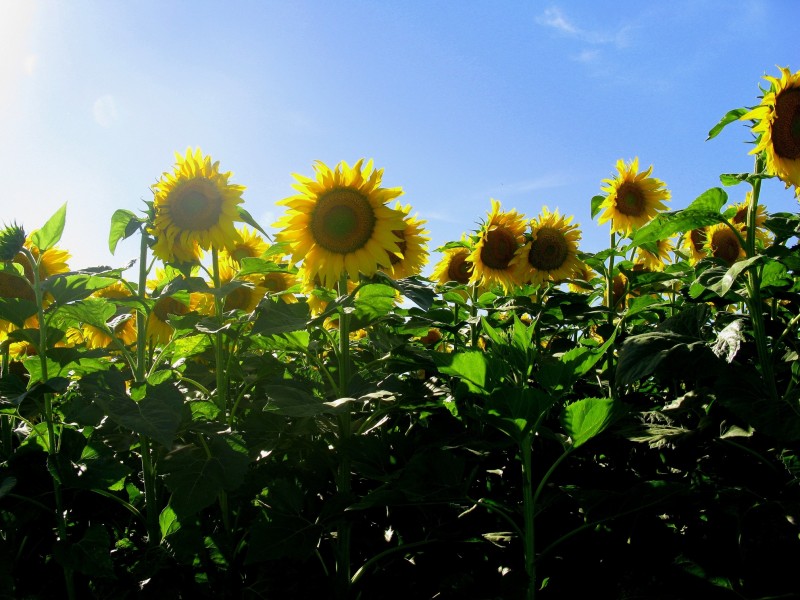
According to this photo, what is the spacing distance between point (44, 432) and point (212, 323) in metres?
0.69

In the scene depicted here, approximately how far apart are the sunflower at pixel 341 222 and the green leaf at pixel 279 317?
17.3 inches

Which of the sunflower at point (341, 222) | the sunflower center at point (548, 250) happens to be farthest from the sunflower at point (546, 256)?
the sunflower at point (341, 222)

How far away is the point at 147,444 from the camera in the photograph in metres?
1.98

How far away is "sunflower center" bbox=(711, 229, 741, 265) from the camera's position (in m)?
3.63

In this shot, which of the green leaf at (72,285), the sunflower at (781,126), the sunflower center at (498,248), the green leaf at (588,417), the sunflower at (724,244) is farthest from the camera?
the sunflower at (724,244)

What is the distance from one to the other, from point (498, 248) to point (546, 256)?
270mm

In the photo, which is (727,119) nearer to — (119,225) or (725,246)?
(725,246)

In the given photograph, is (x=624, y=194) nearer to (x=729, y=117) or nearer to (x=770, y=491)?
(x=729, y=117)

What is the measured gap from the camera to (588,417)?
60.4 inches

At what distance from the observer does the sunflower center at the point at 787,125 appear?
7.09 ft

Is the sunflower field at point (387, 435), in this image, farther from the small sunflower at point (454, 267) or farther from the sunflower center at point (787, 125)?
the small sunflower at point (454, 267)

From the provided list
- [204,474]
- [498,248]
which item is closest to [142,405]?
[204,474]

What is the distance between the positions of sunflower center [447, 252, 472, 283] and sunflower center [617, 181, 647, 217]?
962mm

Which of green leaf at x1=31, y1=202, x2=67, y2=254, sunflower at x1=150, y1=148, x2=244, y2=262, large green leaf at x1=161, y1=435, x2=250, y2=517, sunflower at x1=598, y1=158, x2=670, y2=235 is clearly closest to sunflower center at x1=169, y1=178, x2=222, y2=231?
sunflower at x1=150, y1=148, x2=244, y2=262
